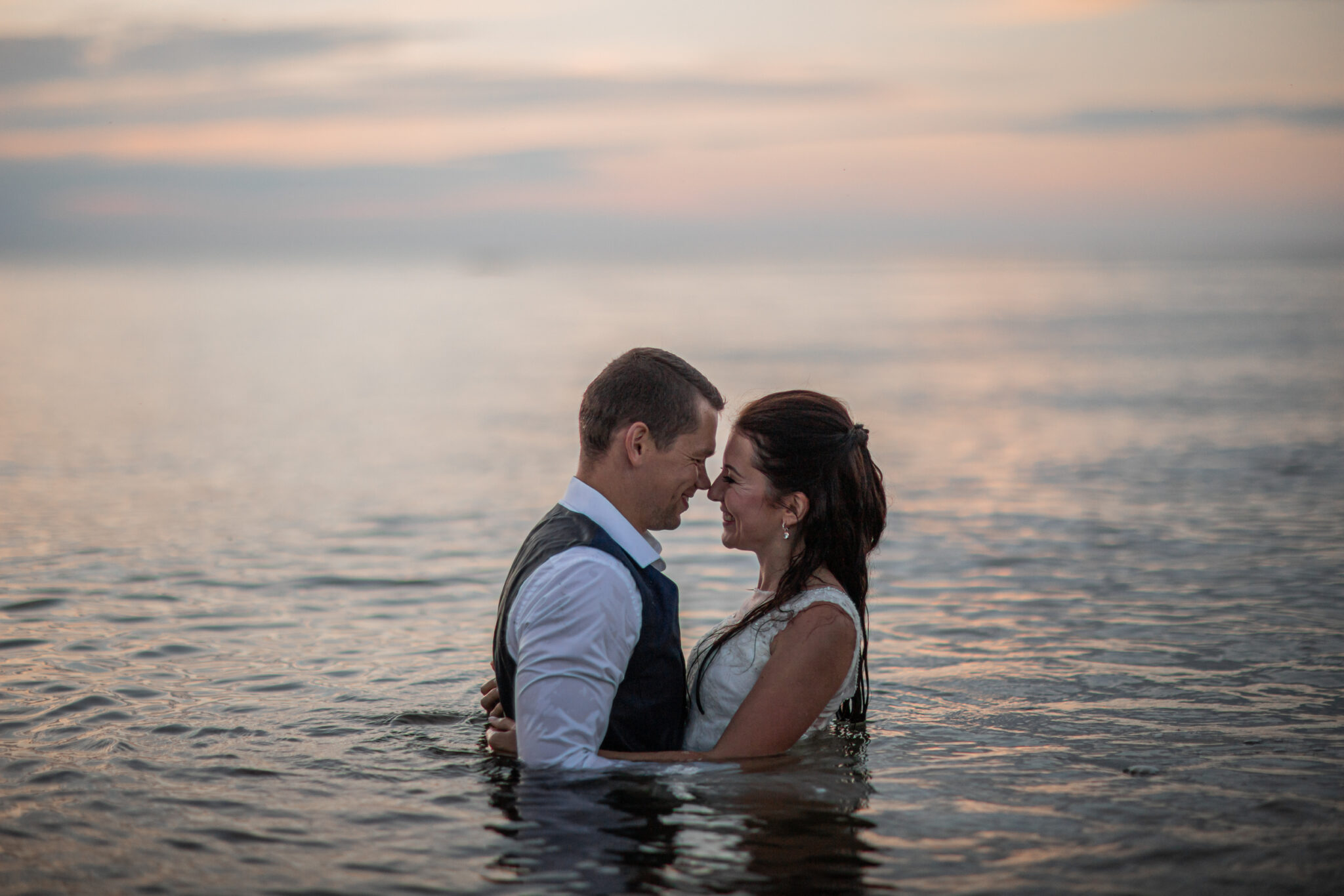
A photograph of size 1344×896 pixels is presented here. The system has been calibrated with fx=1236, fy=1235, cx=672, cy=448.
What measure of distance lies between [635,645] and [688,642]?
14.5 ft

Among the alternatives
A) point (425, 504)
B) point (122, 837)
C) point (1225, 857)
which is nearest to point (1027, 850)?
point (1225, 857)

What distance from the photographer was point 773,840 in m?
5.19

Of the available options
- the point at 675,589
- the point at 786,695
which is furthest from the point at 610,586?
the point at 786,695

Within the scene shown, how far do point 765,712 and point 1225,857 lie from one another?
6.42ft

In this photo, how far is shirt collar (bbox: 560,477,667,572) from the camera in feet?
16.1

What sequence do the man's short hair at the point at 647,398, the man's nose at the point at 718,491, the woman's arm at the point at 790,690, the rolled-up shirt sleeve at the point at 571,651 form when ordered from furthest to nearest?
the man's nose at the point at 718,491 → the woman's arm at the point at 790,690 → the man's short hair at the point at 647,398 → the rolled-up shirt sleeve at the point at 571,651

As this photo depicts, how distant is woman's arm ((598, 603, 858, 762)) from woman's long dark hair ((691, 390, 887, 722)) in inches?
9.0

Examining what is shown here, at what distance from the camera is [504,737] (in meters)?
5.32

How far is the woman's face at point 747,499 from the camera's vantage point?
5621mm

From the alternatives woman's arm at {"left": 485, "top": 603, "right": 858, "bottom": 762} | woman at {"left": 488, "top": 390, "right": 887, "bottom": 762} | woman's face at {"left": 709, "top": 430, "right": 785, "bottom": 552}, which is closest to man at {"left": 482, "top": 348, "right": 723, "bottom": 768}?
woman's arm at {"left": 485, "top": 603, "right": 858, "bottom": 762}

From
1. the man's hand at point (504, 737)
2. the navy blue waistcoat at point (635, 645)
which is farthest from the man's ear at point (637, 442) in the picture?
the man's hand at point (504, 737)

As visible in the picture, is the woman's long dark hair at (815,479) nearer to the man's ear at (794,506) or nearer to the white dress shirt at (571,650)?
the man's ear at (794,506)

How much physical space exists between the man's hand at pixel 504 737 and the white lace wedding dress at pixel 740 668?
839 millimetres

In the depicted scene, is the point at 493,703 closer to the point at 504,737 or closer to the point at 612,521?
the point at 504,737
